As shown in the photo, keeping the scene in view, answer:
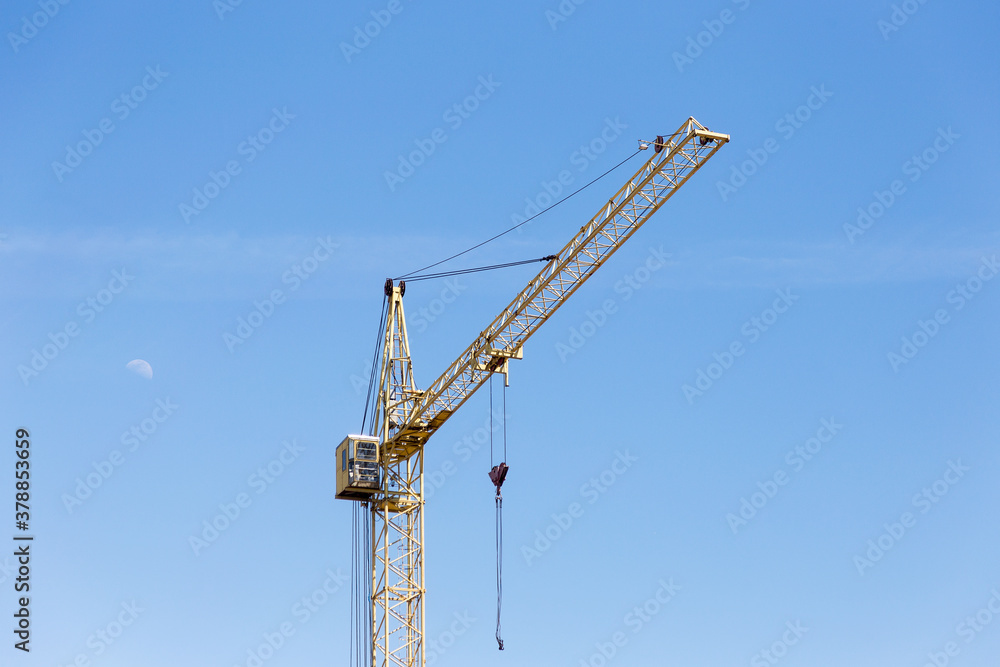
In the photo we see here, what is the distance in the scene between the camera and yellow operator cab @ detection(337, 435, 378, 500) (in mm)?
81100

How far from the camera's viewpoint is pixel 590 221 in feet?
243

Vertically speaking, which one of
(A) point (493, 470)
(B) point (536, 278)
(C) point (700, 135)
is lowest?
(A) point (493, 470)

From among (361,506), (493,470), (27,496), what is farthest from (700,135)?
(27,496)

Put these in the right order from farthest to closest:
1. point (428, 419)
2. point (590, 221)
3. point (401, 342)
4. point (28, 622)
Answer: point (401, 342)
point (428, 419)
point (590, 221)
point (28, 622)

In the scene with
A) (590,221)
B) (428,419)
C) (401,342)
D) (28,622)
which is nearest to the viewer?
(28,622)

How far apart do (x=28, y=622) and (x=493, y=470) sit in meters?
25.3

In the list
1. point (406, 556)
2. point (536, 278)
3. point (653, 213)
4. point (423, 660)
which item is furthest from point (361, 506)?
point (653, 213)

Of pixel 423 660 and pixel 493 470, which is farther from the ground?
pixel 493 470

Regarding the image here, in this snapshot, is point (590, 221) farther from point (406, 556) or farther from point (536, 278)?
point (406, 556)

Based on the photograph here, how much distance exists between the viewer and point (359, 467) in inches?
3194

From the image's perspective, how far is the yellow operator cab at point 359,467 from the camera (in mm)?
81100

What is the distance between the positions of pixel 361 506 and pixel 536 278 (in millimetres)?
17001

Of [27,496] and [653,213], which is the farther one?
[653,213]

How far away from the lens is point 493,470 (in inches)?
3019
